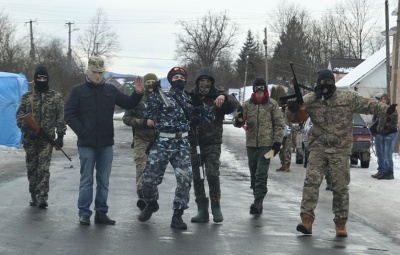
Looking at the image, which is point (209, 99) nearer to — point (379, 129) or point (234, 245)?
point (234, 245)

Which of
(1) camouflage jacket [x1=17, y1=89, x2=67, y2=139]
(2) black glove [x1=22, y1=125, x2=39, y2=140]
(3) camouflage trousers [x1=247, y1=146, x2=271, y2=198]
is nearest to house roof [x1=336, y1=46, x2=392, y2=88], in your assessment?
(3) camouflage trousers [x1=247, y1=146, x2=271, y2=198]

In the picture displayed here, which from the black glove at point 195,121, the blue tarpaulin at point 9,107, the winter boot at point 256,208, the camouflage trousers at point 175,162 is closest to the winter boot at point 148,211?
the camouflage trousers at point 175,162

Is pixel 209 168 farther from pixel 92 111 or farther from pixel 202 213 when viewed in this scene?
pixel 92 111

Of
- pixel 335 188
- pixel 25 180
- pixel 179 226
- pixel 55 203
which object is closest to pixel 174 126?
pixel 179 226

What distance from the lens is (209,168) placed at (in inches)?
413

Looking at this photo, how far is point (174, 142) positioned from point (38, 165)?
2.70m

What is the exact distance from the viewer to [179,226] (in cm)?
968

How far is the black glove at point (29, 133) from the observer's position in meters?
11.5

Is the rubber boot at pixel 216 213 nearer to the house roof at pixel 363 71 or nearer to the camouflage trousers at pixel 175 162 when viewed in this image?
the camouflage trousers at pixel 175 162

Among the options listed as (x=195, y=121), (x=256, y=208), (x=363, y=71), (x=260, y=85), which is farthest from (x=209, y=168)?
(x=363, y=71)

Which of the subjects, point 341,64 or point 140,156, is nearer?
point 140,156

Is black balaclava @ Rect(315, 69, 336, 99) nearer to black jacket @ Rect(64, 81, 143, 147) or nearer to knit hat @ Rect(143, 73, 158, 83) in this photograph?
black jacket @ Rect(64, 81, 143, 147)

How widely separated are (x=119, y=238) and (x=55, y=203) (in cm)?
319

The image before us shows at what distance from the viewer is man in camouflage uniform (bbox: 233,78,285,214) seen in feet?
38.6
